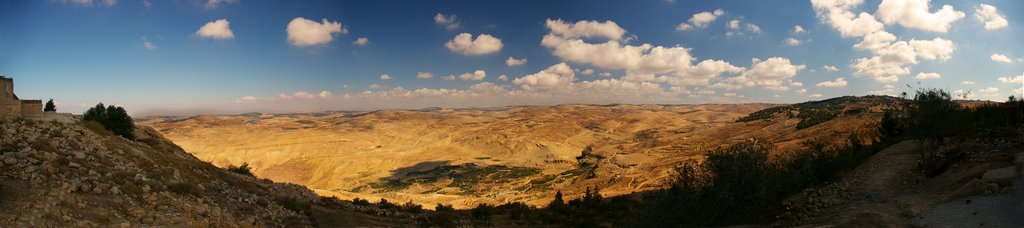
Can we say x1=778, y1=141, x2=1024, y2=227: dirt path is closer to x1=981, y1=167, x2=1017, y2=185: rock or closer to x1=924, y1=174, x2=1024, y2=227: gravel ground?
x1=924, y1=174, x2=1024, y2=227: gravel ground

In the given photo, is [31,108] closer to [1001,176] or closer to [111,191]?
[111,191]

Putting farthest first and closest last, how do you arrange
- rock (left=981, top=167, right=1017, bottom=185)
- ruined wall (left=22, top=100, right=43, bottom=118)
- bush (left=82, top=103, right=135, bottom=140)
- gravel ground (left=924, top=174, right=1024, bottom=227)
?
bush (left=82, top=103, right=135, bottom=140) < ruined wall (left=22, top=100, right=43, bottom=118) < rock (left=981, top=167, right=1017, bottom=185) < gravel ground (left=924, top=174, right=1024, bottom=227)

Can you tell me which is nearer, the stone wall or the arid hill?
the stone wall

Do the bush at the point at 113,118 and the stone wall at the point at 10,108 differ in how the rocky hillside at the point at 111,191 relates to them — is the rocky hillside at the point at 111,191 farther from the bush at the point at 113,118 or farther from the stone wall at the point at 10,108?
the bush at the point at 113,118

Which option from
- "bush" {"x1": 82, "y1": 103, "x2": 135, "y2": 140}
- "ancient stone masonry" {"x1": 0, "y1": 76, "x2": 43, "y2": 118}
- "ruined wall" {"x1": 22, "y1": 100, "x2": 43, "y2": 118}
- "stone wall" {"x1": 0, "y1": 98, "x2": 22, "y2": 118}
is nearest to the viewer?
"stone wall" {"x1": 0, "y1": 98, "x2": 22, "y2": 118}

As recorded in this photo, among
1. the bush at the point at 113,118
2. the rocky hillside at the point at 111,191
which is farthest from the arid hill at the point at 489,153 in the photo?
the rocky hillside at the point at 111,191

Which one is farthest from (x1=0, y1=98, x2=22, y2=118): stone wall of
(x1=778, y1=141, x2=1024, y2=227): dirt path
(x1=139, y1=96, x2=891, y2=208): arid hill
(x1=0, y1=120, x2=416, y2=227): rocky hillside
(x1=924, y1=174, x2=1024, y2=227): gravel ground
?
(x1=924, y1=174, x2=1024, y2=227): gravel ground
